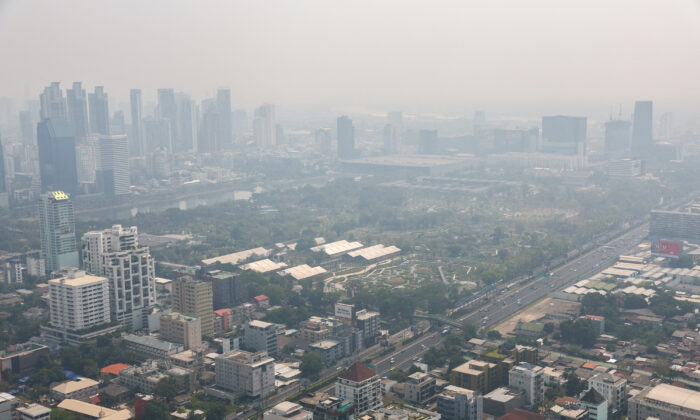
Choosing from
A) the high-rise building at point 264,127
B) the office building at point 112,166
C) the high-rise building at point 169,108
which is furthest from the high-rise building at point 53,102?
the high-rise building at point 264,127

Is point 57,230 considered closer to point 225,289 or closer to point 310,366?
point 225,289

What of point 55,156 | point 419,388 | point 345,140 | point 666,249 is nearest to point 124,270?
point 419,388

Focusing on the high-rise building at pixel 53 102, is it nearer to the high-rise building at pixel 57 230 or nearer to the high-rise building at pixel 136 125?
the high-rise building at pixel 136 125

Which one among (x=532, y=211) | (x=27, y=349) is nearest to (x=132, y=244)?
(x=27, y=349)

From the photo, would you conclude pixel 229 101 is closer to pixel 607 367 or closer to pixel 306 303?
pixel 306 303

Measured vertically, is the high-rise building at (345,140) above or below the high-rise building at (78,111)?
below
